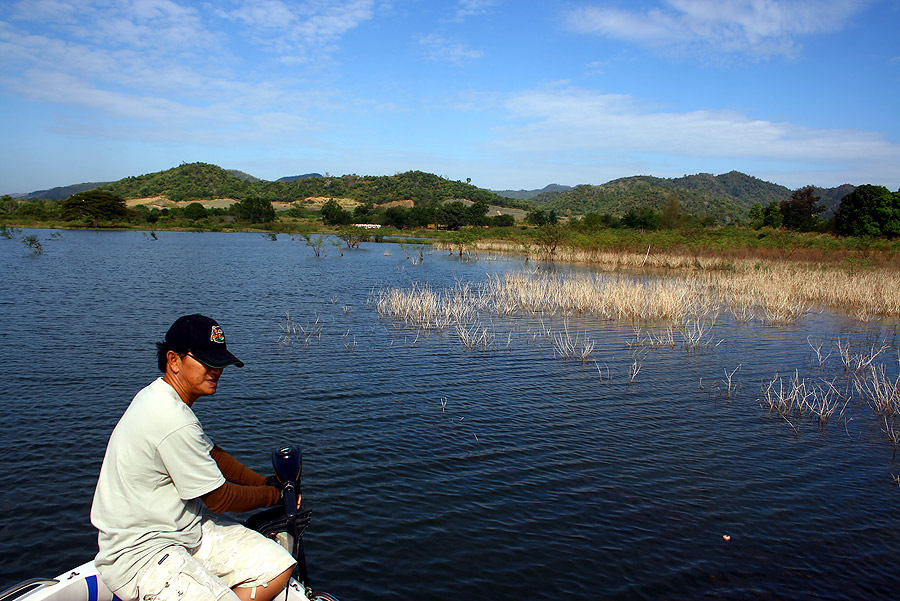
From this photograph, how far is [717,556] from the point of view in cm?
542

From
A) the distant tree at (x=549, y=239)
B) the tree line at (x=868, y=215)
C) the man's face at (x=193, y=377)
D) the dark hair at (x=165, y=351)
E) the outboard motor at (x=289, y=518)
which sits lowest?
the outboard motor at (x=289, y=518)

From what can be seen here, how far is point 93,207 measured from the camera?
77375mm

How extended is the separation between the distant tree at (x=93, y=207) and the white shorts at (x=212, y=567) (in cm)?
8799

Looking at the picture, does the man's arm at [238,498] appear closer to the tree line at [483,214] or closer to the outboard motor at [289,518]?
the outboard motor at [289,518]

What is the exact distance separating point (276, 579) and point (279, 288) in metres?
20.8

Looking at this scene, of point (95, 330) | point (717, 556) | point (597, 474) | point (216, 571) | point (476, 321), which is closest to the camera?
point (216, 571)

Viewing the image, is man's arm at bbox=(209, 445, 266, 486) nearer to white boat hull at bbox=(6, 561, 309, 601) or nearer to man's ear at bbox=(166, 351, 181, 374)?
man's ear at bbox=(166, 351, 181, 374)

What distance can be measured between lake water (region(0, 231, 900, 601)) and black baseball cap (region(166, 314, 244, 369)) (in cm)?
263

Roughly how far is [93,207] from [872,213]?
3457 inches

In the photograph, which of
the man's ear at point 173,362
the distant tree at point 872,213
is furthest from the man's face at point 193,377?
the distant tree at point 872,213

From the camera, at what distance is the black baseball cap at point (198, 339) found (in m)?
3.13

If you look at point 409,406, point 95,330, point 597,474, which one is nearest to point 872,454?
point 597,474

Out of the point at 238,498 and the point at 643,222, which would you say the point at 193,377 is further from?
the point at 643,222

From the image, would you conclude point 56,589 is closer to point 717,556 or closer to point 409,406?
point 717,556
